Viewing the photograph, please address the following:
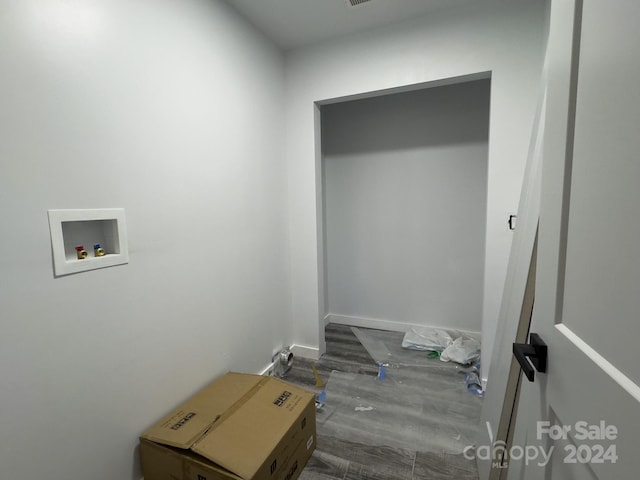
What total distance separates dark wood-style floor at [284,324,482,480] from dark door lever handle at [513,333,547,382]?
1123 mm

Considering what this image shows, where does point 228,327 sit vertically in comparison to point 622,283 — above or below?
below

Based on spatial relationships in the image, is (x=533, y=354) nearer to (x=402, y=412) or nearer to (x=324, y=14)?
(x=402, y=412)

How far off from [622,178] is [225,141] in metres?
1.81

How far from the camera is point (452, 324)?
9.55 feet

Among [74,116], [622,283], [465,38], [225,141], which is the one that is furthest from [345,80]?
[622,283]

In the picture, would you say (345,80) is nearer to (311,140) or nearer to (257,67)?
(311,140)

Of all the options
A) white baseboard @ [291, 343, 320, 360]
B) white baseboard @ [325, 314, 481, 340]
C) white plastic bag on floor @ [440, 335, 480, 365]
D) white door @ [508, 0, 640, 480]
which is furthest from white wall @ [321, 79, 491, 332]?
white door @ [508, 0, 640, 480]

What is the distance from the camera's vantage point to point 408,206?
299 centimetres

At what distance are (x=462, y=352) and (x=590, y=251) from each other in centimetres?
231

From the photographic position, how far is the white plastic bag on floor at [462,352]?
2.45 metres

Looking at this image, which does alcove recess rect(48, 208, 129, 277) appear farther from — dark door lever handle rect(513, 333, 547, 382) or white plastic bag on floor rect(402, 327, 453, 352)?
white plastic bag on floor rect(402, 327, 453, 352)

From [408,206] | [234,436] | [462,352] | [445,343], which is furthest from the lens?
[408,206]

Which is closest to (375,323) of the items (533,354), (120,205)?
(533,354)

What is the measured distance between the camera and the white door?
43cm
